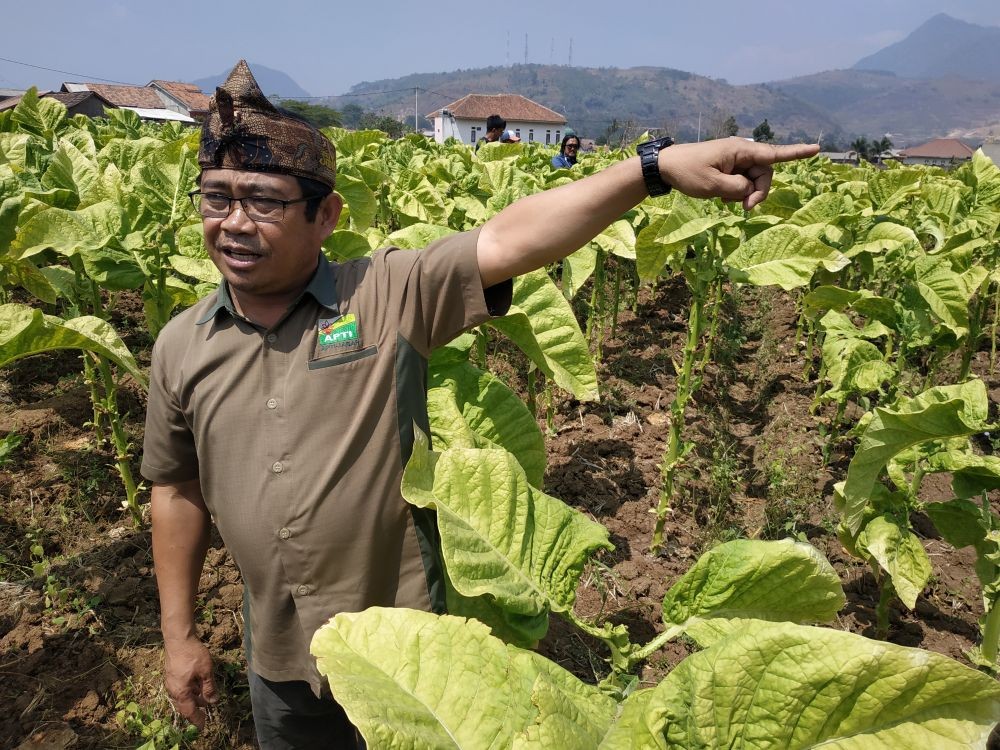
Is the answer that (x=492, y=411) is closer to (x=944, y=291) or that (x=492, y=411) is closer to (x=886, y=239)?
(x=944, y=291)

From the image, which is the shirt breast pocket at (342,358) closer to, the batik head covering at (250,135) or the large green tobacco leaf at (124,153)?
the batik head covering at (250,135)

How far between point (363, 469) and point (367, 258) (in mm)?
509

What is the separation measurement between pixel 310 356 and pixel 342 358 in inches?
2.8

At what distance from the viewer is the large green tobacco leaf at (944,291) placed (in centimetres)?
318

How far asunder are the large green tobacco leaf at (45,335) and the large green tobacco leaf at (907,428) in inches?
73.4

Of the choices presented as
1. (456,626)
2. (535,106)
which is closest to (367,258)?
(456,626)

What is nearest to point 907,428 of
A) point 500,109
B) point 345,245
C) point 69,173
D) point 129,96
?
point 345,245

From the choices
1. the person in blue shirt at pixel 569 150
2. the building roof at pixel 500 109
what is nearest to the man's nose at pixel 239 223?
the person in blue shirt at pixel 569 150

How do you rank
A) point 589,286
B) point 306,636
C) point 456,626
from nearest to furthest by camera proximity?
point 456,626 < point 306,636 < point 589,286

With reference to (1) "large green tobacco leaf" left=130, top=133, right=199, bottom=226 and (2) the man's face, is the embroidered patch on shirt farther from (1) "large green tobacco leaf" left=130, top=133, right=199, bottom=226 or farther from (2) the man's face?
(1) "large green tobacco leaf" left=130, top=133, right=199, bottom=226

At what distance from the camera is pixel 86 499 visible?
11.1 ft

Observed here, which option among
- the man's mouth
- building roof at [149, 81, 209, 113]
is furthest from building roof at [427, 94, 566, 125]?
the man's mouth

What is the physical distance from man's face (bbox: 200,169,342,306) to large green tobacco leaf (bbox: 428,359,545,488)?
1.85 feet

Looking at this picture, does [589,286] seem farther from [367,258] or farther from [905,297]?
[367,258]
